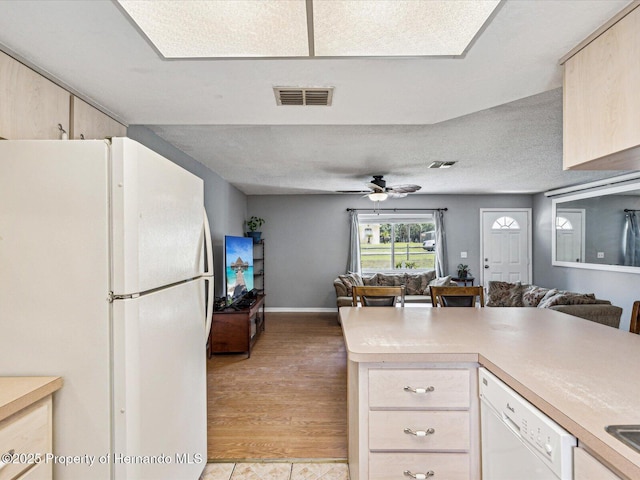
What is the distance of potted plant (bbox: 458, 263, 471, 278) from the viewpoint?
22.3 ft

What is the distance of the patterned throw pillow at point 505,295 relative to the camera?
490 centimetres

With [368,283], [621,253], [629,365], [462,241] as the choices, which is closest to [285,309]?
[368,283]

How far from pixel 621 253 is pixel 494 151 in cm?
297

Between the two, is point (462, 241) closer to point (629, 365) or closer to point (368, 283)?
point (368, 283)

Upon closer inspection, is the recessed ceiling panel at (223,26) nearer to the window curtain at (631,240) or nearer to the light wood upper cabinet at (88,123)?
the light wood upper cabinet at (88,123)

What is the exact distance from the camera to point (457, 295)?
2830 millimetres

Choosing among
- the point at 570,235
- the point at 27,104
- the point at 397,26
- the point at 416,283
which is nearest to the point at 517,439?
the point at 397,26

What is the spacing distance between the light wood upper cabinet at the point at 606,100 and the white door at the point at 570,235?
5.12 metres

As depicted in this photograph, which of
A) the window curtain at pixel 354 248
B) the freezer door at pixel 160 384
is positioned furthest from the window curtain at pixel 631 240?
the freezer door at pixel 160 384

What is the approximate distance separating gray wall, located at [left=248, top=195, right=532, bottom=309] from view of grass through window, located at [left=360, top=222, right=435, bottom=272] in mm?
407

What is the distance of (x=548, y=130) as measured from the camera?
3037 mm

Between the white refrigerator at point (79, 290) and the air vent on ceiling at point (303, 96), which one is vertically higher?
the air vent on ceiling at point (303, 96)

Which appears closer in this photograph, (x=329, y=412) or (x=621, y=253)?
(x=329, y=412)

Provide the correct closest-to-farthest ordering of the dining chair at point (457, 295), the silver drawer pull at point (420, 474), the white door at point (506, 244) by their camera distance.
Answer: the silver drawer pull at point (420, 474)
the dining chair at point (457, 295)
the white door at point (506, 244)
